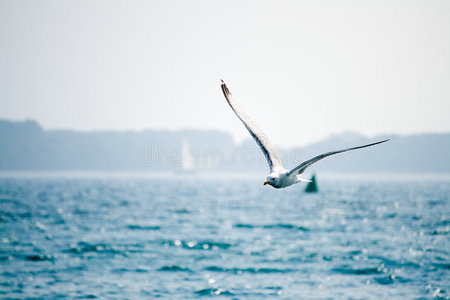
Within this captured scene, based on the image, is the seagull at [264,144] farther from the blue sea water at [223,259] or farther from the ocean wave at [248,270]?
the ocean wave at [248,270]

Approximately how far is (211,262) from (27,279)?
40.9 ft

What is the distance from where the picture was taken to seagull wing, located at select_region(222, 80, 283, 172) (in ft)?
31.3

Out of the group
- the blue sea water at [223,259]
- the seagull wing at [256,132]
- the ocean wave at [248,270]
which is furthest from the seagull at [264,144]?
the ocean wave at [248,270]

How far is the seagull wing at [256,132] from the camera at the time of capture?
376 inches

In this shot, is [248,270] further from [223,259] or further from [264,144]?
[264,144]

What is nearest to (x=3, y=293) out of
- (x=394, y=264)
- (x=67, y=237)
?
(x=67, y=237)

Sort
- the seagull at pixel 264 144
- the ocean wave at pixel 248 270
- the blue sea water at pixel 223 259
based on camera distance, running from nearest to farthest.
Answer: the seagull at pixel 264 144, the blue sea water at pixel 223 259, the ocean wave at pixel 248 270

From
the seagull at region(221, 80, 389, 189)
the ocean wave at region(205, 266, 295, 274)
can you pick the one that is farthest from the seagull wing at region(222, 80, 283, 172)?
the ocean wave at region(205, 266, 295, 274)

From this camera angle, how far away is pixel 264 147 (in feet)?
32.1

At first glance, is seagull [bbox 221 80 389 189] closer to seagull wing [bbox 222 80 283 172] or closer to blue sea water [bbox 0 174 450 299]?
seagull wing [bbox 222 80 283 172]

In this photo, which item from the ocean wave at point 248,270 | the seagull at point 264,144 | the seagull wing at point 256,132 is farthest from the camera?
the ocean wave at point 248,270

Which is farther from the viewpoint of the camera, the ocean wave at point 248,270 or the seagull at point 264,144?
the ocean wave at point 248,270

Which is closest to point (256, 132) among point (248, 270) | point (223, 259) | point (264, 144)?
point (264, 144)

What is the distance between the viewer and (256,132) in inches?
392
